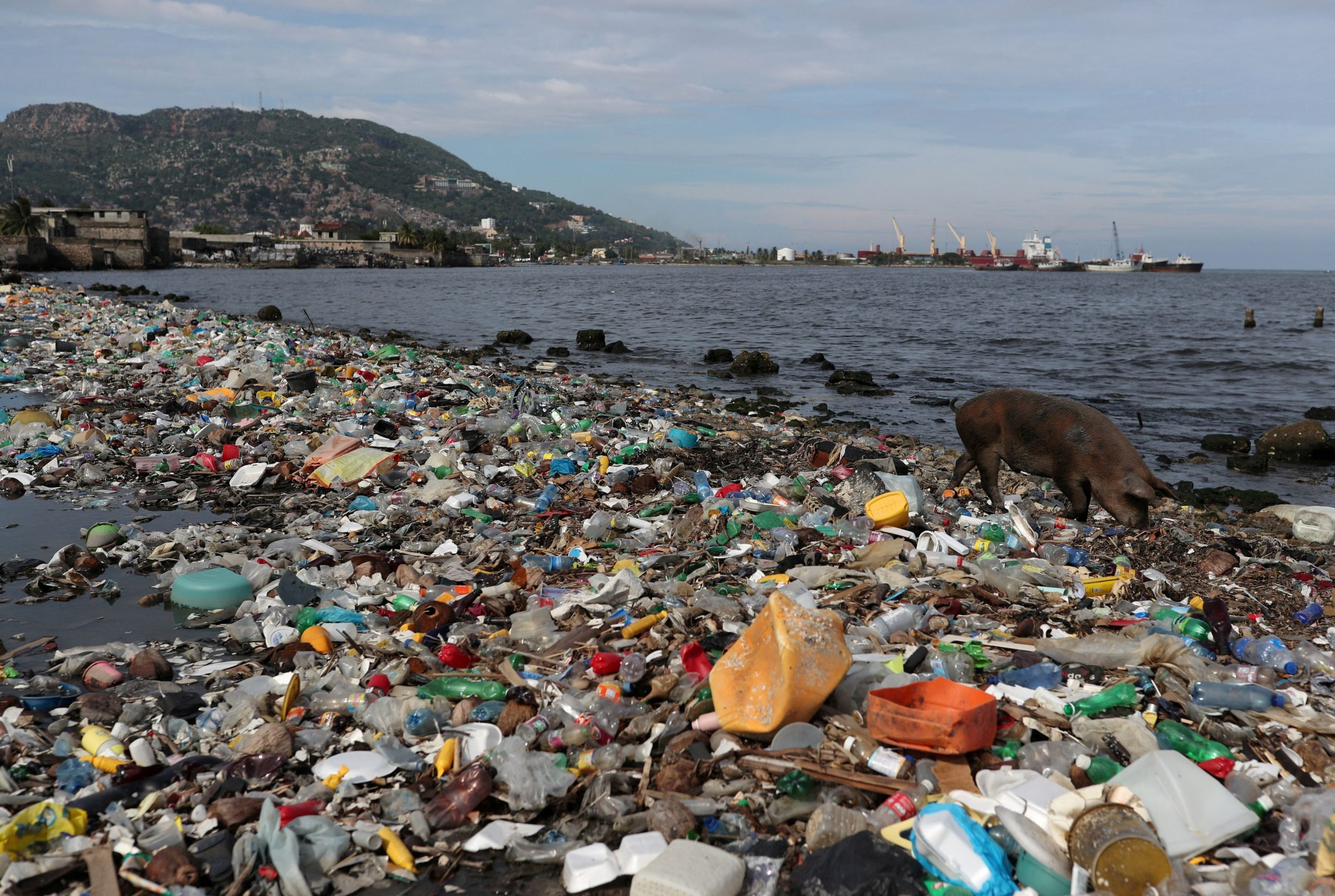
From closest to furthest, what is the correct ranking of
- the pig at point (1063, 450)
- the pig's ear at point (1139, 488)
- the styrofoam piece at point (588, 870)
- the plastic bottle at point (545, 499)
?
1. the styrofoam piece at point (588, 870)
2. the pig's ear at point (1139, 488)
3. the pig at point (1063, 450)
4. the plastic bottle at point (545, 499)

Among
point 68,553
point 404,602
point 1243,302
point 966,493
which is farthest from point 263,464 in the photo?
point 1243,302

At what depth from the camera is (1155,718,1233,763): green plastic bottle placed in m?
2.96

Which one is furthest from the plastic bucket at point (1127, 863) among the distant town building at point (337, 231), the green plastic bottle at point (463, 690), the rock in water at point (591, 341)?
the distant town building at point (337, 231)

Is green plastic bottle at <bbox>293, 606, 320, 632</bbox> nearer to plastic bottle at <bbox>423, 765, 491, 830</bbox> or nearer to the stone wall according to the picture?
plastic bottle at <bbox>423, 765, 491, 830</bbox>

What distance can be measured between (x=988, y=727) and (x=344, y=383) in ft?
34.6

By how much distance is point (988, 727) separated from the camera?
9.78 ft

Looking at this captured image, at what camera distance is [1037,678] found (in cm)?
355

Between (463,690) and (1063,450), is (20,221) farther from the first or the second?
(1063,450)

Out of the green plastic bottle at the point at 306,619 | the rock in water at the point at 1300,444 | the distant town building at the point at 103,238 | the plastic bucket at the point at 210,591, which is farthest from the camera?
the distant town building at the point at 103,238

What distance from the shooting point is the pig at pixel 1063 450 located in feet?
20.7

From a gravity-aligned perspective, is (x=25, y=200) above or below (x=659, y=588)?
above

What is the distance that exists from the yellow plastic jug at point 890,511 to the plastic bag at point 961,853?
137 inches

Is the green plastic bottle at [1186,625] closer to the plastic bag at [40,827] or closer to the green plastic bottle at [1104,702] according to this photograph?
the green plastic bottle at [1104,702]

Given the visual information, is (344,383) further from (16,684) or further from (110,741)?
(110,741)
